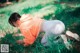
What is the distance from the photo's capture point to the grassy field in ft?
5.57

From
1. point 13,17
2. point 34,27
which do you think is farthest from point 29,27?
point 13,17

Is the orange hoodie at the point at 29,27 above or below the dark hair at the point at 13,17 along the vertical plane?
below

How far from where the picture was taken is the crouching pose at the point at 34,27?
67.2 inches

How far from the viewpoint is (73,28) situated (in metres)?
1.71

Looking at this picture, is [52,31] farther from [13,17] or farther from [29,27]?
[13,17]

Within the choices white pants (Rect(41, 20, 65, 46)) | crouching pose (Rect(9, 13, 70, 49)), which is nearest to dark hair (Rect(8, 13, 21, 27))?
crouching pose (Rect(9, 13, 70, 49))

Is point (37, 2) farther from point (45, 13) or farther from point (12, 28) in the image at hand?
point (12, 28)

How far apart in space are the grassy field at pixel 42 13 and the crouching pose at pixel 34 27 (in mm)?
37

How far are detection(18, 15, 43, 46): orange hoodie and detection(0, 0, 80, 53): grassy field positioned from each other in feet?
0.15

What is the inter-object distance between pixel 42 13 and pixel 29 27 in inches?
6.8

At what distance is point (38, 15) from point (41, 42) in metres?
0.24

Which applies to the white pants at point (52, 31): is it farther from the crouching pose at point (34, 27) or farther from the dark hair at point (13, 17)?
the dark hair at point (13, 17)

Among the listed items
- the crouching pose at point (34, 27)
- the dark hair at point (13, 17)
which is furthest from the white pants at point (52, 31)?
the dark hair at point (13, 17)

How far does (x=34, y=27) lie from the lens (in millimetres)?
1739
